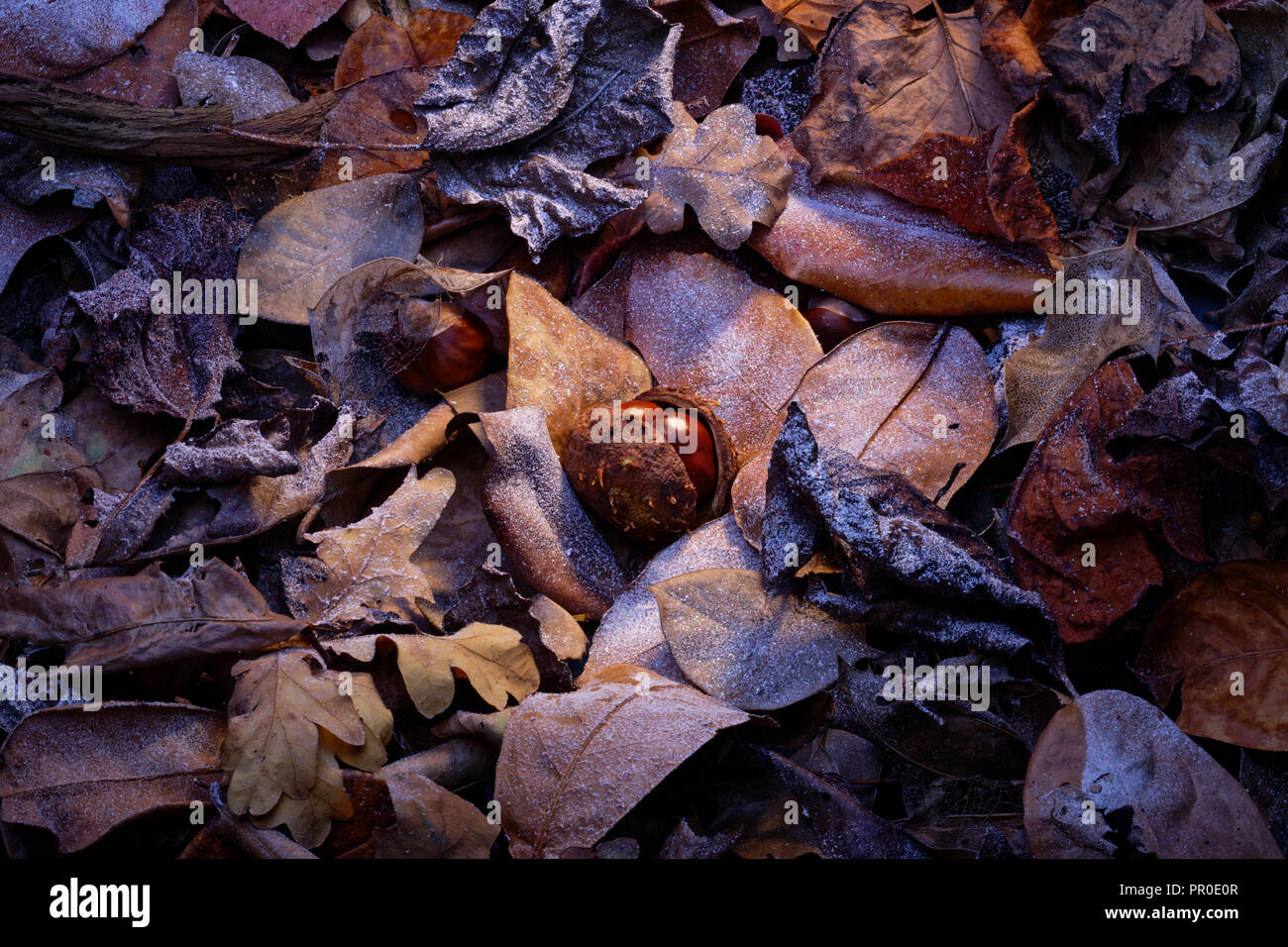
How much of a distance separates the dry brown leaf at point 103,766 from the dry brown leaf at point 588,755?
469 millimetres

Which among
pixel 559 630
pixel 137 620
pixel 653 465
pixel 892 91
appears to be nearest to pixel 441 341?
pixel 653 465

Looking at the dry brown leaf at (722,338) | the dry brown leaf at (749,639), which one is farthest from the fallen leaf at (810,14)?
the dry brown leaf at (749,639)

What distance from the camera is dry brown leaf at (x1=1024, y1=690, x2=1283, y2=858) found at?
1395 mm

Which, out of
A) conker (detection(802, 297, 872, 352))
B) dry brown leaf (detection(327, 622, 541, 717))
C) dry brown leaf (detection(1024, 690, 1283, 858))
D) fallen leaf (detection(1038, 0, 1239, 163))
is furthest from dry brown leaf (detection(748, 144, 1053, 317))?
dry brown leaf (detection(327, 622, 541, 717))

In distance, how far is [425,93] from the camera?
1977 millimetres

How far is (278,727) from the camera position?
147cm

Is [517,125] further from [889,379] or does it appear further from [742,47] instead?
[889,379]

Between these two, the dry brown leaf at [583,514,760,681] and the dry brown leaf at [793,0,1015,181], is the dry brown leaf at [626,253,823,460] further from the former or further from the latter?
the dry brown leaf at [793,0,1015,181]

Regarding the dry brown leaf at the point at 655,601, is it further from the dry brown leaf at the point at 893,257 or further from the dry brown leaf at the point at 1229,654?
the dry brown leaf at the point at 1229,654

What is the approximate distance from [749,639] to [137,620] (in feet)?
3.13

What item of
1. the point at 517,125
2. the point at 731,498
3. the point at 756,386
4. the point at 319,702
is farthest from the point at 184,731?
the point at 517,125

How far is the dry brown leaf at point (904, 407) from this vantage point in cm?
176

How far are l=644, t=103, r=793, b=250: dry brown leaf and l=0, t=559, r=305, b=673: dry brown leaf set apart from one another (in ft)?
3.42

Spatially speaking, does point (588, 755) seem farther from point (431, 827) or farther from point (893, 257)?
point (893, 257)
